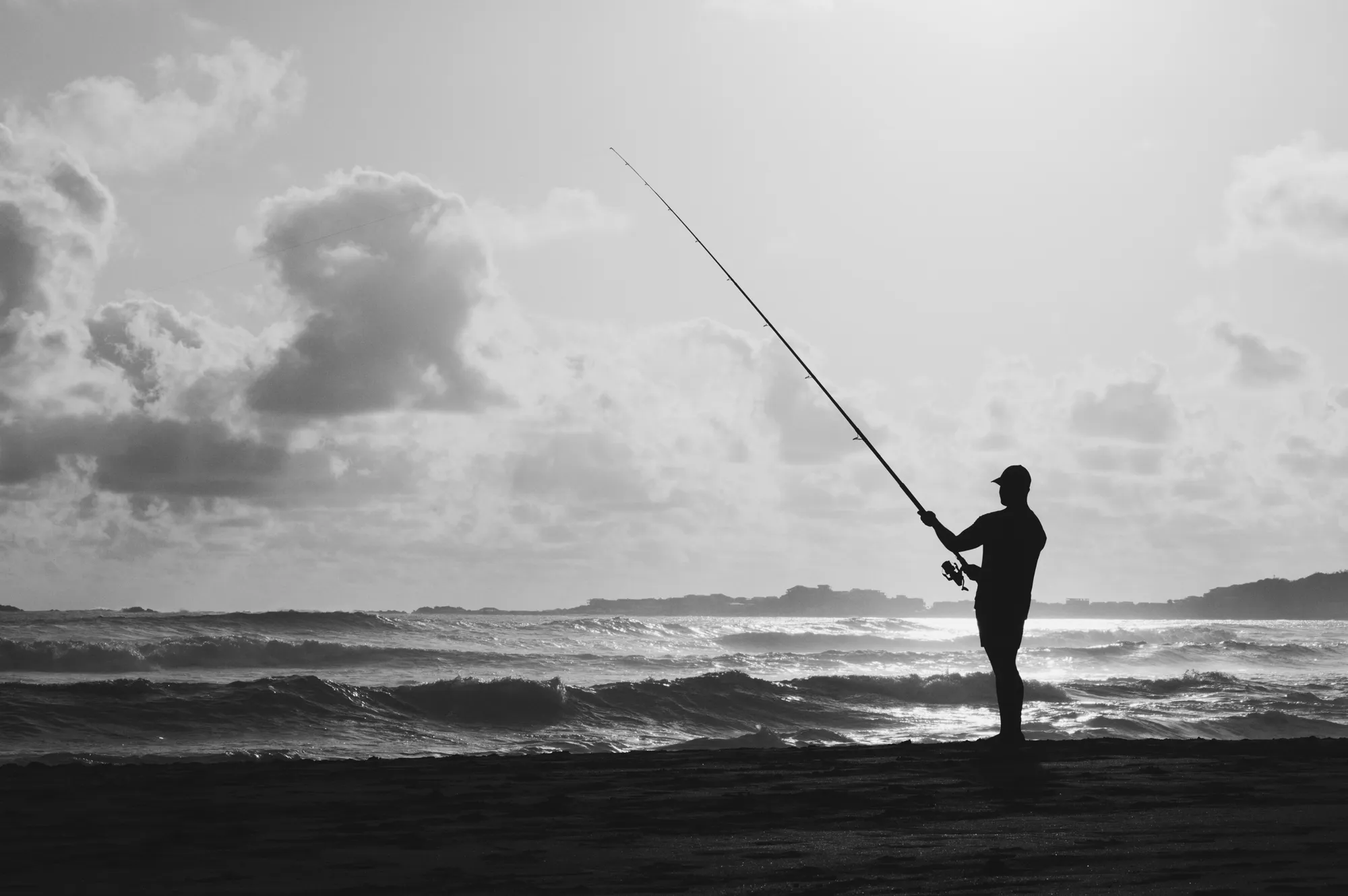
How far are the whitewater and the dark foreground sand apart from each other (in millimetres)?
5572

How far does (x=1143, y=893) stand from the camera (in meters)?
2.73

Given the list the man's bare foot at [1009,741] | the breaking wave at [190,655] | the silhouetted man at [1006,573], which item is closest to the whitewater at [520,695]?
the breaking wave at [190,655]

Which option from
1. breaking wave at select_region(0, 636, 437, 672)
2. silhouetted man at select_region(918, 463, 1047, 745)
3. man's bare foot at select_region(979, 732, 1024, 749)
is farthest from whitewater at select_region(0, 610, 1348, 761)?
silhouetted man at select_region(918, 463, 1047, 745)

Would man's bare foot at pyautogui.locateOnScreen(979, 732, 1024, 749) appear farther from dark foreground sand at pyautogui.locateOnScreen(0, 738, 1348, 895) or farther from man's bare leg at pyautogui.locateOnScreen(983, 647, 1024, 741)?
dark foreground sand at pyautogui.locateOnScreen(0, 738, 1348, 895)

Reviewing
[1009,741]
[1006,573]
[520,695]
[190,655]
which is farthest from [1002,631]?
[190,655]

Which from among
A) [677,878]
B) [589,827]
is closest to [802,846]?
[677,878]

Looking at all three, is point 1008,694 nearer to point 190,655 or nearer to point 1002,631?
point 1002,631

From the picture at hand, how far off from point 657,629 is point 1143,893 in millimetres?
39349

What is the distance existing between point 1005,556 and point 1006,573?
0.31ft

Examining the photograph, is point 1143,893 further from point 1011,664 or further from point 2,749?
point 2,749

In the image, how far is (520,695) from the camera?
15742 millimetres

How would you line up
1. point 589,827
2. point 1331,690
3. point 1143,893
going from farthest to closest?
point 1331,690, point 589,827, point 1143,893

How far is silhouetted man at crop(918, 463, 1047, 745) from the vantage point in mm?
6496

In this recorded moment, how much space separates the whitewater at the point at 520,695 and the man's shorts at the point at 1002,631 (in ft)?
17.6
